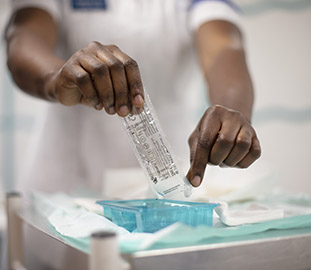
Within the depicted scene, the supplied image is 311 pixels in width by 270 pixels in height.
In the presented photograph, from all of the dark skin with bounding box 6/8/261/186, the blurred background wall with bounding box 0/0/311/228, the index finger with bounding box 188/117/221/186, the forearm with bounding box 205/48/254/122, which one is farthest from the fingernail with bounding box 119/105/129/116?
the blurred background wall with bounding box 0/0/311/228

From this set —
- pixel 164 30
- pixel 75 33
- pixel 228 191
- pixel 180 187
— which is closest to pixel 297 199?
pixel 228 191

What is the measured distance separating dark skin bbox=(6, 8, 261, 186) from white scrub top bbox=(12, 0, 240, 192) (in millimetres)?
74

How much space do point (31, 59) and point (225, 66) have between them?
461mm

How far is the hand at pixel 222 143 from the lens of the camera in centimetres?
73

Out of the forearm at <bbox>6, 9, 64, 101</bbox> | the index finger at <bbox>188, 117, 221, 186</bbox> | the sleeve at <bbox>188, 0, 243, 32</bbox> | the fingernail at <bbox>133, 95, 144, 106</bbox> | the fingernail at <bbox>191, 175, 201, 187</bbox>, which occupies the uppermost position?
the sleeve at <bbox>188, 0, 243, 32</bbox>

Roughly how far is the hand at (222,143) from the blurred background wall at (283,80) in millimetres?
1352

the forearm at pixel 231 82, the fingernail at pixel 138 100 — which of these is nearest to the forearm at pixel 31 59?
the fingernail at pixel 138 100

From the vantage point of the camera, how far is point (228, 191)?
3.34ft

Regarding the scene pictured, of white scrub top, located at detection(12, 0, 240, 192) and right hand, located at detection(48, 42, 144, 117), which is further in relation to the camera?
white scrub top, located at detection(12, 0, 240, 192)

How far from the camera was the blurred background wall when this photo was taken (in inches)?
83.4

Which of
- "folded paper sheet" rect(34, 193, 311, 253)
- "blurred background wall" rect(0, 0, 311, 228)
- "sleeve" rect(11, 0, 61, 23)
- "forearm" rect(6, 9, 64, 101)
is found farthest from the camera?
"blurred background wall" rect(0, 0, 311, 228)

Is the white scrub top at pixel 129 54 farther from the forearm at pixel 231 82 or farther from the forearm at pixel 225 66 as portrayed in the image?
the forearm at pixel 231 82

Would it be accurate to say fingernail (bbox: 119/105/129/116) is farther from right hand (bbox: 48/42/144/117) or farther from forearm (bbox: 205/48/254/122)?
forearm (bbox: 205/48/254/122)

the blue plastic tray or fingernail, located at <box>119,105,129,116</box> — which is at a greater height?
fingernail, located at <box>119,105,129,116</box>
